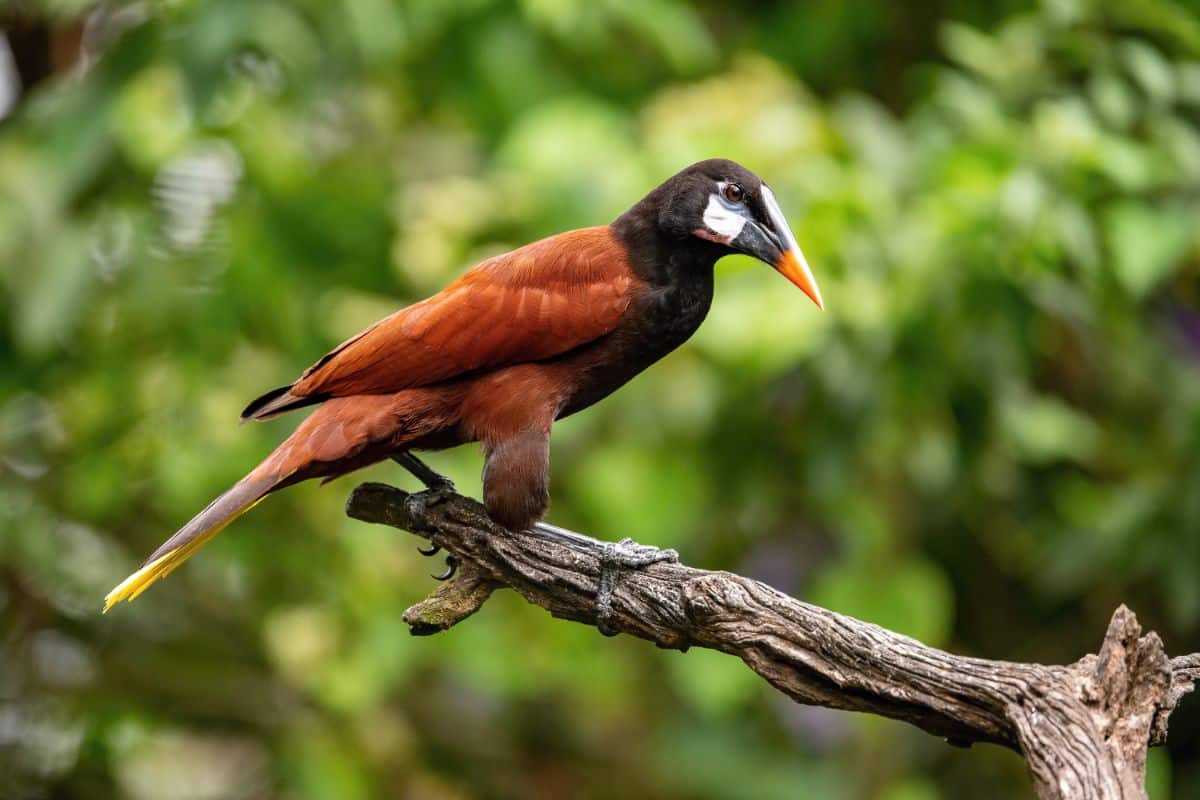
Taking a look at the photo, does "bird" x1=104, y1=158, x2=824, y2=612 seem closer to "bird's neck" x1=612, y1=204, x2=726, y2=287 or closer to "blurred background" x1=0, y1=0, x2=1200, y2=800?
"bird's neck" x1=612, y1=204, x2=726, y2=287

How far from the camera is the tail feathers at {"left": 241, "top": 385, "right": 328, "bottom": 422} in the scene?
3.52 metres

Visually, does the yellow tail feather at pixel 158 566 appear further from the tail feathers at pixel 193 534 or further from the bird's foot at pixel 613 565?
the bird's foot at pixel 613 565

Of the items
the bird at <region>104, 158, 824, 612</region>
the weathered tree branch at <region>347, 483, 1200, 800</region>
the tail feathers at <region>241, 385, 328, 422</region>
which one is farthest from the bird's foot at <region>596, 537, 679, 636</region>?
the tail feathers at <region>241, 385, 328, 422</region>

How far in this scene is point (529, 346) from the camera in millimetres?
3443

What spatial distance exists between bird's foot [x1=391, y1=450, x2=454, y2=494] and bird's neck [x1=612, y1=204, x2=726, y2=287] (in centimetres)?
67

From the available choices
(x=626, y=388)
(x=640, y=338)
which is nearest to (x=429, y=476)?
(x=640, y=338)

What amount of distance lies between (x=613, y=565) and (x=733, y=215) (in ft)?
2.67

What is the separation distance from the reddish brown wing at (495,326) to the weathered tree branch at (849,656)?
30cm

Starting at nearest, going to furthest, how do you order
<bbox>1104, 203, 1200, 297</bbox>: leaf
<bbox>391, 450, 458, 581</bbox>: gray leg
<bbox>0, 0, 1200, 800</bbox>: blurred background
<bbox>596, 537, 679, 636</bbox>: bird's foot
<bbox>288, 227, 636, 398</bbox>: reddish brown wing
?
<bbox>596, 537, 679, 636</bbox>: bird's foot
<bbox>288, 227, 636, 398</bbox>: reddish brown wing
<bbox>391, 450, 458, 581</bbox>: gray leg
<bbox>1104, 203, 1200, 297</bbox>: leaf
<bbox>0, 0, 1200, 800</bbox>: blurred background

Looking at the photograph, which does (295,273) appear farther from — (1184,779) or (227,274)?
(1184,779)

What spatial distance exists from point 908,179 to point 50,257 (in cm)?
265

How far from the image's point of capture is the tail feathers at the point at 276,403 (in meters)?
3.52

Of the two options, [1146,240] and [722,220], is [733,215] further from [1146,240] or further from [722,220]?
[1146,240]

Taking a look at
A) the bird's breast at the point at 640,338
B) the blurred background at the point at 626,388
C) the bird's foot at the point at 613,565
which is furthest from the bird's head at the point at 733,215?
the blurred background at the point at 626,388
